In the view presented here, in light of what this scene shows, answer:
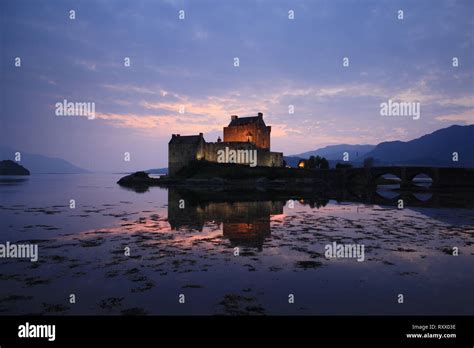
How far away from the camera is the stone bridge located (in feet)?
260

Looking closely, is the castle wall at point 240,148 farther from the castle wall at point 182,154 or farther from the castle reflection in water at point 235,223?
the castle reflection in water at point 235,223

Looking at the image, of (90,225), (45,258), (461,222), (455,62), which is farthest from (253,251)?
(455,62)

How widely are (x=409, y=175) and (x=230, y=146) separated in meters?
53.3

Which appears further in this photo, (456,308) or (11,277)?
(11,277)

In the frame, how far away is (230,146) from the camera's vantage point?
3873 inches

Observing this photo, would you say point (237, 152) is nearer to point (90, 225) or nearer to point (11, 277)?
point (90, 225)

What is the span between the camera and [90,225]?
81.1ft

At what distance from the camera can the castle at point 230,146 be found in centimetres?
9462

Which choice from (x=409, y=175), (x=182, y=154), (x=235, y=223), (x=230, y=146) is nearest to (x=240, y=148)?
(x=230, y=146)

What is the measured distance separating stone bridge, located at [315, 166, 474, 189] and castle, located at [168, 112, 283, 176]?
18.3 m
